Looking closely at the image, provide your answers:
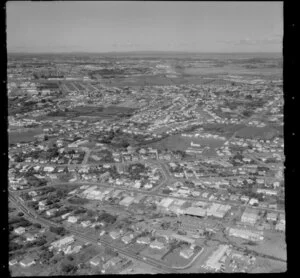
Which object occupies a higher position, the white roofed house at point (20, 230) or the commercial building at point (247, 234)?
the white roofed house at point (20, 230)

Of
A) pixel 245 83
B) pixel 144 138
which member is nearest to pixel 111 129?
pixel 144 138

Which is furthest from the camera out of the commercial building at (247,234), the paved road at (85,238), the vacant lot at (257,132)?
the vacant lot at (257,132)

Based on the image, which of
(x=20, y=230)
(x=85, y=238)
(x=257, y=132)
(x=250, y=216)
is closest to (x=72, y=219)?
(x=85, y=238)

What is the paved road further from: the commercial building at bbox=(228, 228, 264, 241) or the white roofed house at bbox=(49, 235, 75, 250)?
the commercial building at bbox=(228, 228, 264, 241)

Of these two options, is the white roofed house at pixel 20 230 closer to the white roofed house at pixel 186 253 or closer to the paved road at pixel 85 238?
the paved road at pixel 85 238

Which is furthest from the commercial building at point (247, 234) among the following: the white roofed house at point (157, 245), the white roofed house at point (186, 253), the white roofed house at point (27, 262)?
the white roofed house at point (27, 262)

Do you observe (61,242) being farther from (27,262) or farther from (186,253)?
(186,253)

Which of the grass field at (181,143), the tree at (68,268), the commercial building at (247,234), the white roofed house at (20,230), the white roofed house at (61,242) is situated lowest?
the commercial building at (247,234)
